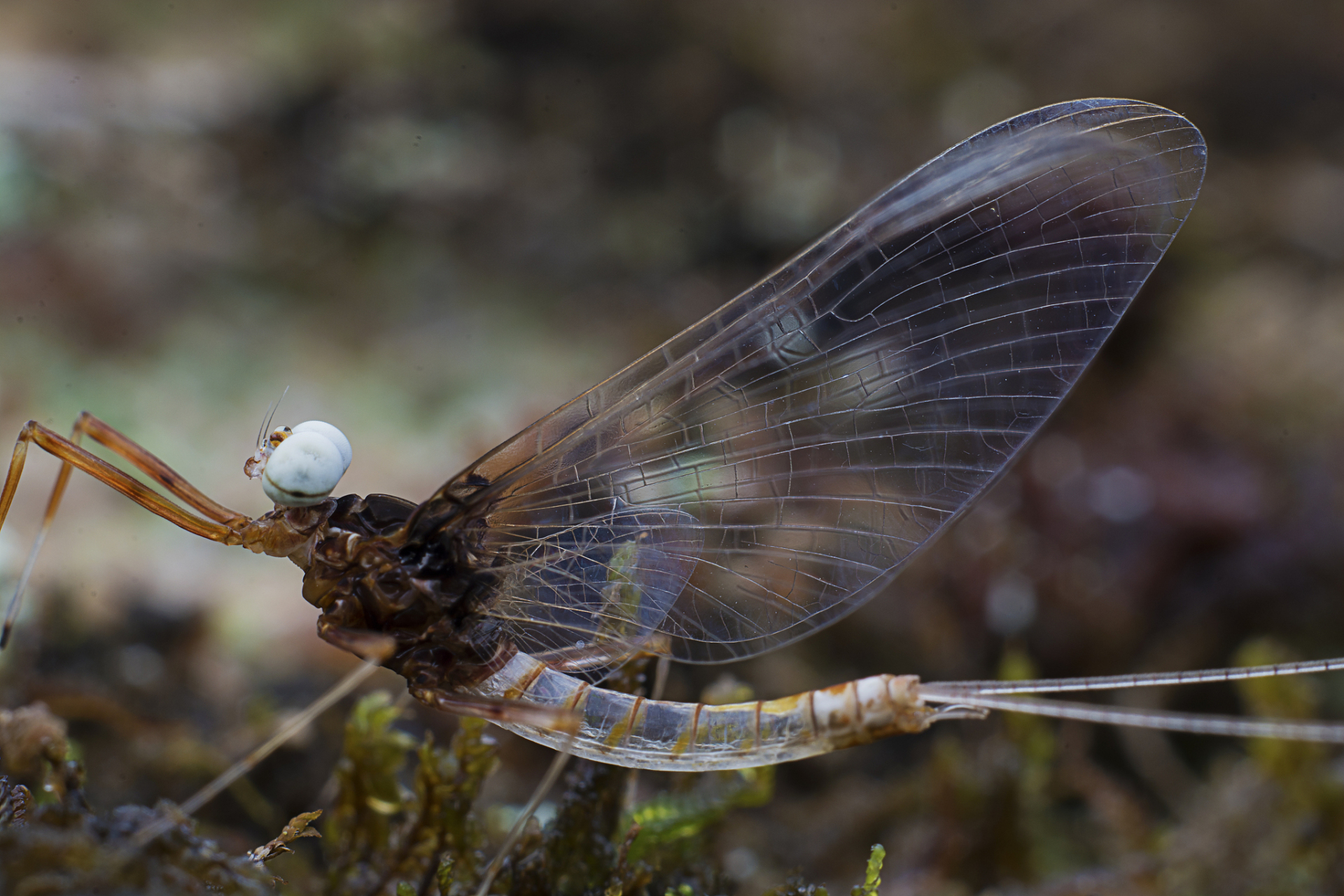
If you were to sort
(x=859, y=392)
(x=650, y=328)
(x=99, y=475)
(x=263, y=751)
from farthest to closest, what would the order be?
(x=650, y=328), (x=859, y=392), (x=99, y=475), (x=263, y=751)

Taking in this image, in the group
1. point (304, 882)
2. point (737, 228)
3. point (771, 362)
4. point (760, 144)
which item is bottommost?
point (304, 882)

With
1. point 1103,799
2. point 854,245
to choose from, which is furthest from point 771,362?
point 1103,799

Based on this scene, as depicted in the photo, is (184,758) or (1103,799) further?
(1103,799)

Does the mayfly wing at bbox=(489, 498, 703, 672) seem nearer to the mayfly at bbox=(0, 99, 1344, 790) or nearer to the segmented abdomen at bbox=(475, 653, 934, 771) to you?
the mayfly at bbox=(0, 99, 1344, 790)

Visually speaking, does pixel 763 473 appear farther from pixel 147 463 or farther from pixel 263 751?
pixel 147 463

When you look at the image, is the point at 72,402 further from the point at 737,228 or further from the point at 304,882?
the point at 737,228

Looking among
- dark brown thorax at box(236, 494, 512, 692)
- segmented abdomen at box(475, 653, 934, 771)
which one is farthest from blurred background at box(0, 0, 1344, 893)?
segmented abdomen at box(475, 653, 934, 771)

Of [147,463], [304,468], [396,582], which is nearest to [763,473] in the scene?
[396,582]
